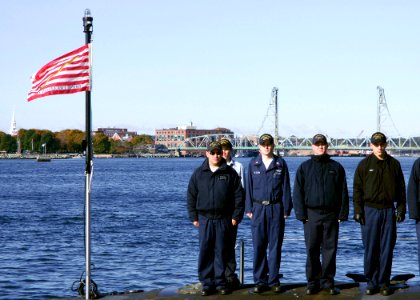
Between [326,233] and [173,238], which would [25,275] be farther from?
[326,233]

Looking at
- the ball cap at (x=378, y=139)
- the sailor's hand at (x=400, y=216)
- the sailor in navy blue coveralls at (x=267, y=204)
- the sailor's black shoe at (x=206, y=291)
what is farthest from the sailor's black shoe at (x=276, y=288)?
the ball cap at (x=378, y=139)

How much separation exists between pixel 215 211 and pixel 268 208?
2.43 feet

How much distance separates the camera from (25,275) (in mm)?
22781

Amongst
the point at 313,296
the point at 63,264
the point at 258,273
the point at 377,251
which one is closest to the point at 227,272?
the point at 258,273

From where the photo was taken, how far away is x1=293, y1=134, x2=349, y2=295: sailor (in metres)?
10.4

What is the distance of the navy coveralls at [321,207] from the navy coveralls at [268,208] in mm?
253

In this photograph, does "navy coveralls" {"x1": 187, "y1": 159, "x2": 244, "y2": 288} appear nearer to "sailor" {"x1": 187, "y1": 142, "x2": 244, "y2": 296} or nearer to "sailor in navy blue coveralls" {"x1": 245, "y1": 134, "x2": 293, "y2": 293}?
"sailor" {"x1": 187, "y1": 142, "x2": 244, "y2": 296}

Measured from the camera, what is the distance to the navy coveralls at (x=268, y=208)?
10.7 meters

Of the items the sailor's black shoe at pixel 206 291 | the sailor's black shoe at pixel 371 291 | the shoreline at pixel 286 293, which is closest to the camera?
the shoreline at pixel 286 293

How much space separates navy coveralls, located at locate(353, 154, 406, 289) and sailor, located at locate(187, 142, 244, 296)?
162 centimetres

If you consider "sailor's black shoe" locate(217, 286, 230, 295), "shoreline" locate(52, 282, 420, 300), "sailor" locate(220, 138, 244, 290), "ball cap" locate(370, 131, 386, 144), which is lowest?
"shoreline" locate(52, 282, 420, 300)

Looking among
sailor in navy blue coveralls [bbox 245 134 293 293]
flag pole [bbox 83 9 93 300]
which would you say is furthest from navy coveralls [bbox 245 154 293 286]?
flag pole [bbox 83 9 93 300]

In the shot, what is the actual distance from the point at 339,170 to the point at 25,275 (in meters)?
14.6

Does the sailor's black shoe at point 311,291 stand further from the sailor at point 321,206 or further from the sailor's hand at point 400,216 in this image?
the sailor's hand at point 400,216
